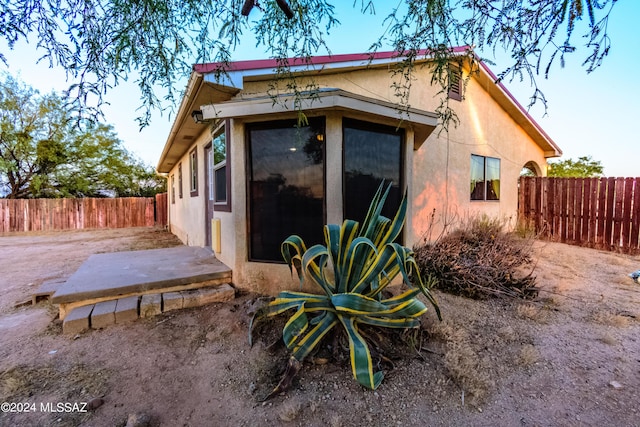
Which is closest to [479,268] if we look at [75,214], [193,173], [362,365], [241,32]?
[362,365]

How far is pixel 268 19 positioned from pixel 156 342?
120 inches

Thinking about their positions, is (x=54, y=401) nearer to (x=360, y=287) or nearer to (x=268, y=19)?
(x=360, y=287)

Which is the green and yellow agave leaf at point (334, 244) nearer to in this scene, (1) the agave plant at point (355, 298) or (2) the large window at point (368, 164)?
(1) the agave plant at point (355, 298)

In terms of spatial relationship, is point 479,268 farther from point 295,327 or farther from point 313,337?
point 295,327

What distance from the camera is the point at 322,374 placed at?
7.16 feet

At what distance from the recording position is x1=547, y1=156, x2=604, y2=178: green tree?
13337mm

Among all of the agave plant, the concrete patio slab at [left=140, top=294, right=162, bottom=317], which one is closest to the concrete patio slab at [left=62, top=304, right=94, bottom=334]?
the concrete patio slab at [left=140, top=294, right=162, bottom=317]

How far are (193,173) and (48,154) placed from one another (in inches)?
508

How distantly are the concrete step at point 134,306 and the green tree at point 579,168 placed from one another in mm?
16143

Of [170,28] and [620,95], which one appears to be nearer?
[170,28]

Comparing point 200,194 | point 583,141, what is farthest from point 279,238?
point 583,141

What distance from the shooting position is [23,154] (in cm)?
1362

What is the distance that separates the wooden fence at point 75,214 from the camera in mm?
12539

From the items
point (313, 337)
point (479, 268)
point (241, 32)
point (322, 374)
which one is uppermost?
point (241, 32)
